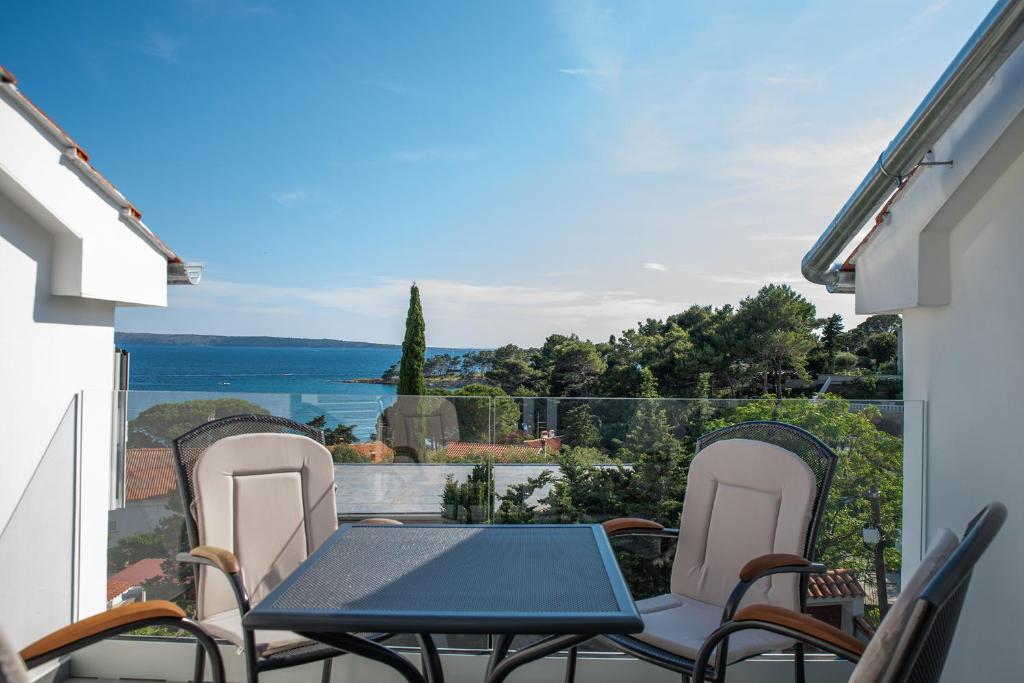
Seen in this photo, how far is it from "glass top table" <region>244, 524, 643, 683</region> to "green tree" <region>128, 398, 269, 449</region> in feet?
3.88

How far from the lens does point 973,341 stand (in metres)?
2.75

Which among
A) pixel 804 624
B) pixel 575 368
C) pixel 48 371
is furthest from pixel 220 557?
pixel 575 368

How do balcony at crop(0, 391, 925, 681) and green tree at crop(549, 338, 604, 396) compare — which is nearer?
balcony at crop(0, 391, 925, 681)

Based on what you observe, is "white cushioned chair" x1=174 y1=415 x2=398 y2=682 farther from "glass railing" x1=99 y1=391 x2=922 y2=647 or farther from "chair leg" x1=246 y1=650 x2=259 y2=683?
"glass railing" x1=99 y1=391 x2=922 y2=647

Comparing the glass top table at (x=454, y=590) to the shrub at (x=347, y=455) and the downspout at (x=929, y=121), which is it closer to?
the shrub at (x=347, y=455)

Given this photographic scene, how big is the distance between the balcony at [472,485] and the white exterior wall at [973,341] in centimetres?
19

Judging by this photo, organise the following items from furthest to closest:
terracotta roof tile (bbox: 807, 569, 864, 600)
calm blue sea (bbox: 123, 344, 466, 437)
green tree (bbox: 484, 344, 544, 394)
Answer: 1. calm blue sea (bbox: 123, 344, 466, 437)
2. green tree (bbox: 484, 344, 544, 394)
3. terracotta roof tile (bbox: 807, 569, 864, 600)

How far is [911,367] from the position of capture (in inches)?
131

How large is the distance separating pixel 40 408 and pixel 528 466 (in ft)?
7.00

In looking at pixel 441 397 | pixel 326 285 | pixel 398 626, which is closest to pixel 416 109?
pixel 326 285

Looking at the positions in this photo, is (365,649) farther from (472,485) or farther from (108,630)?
(472,485)

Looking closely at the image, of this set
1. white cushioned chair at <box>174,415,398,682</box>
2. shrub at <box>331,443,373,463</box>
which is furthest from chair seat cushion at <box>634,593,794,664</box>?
shrub at <box>331,443,373,463</box>

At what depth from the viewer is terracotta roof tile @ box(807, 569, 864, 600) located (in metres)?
3.13

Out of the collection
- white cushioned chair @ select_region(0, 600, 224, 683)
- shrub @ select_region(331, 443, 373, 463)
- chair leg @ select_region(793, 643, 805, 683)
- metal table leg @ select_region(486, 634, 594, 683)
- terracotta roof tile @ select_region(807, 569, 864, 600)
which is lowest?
chair leg @ select_region(793, 643, 805, 683)
